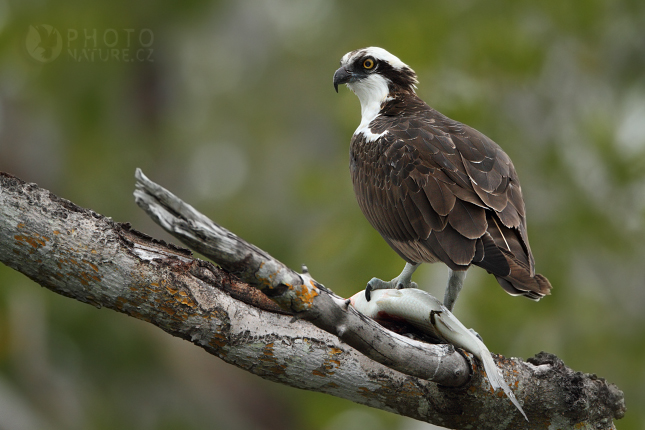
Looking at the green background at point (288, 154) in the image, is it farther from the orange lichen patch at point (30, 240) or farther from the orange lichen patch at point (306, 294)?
the orange lichen patch at point (30, 240)

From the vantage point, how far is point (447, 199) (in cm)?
436

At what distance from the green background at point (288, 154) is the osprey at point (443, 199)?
3.49 metres

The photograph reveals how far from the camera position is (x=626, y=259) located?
409 inches

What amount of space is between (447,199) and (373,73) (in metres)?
2.01

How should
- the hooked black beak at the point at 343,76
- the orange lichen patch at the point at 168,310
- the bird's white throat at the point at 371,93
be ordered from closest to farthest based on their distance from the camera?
1. the orange lichen patch at the point at 168,310
2. the bird's white throat at the point at 371,93
3. the hooked black beak at the point at 343,76

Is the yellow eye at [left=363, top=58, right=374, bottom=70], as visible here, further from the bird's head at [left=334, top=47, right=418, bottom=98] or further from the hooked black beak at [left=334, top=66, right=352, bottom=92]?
the hooked black beak at [left=334, top=66, right=352, bottom=92]

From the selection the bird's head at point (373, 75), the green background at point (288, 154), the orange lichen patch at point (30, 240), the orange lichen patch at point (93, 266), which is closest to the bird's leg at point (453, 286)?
the bird's head at point (373, 75)

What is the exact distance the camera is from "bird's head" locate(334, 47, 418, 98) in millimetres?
5988

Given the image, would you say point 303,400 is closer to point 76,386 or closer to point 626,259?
point 76,386

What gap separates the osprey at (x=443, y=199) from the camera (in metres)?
4.13

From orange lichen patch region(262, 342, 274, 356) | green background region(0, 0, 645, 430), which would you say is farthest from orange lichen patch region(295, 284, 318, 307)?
green background region(0, 0, 645, 430)

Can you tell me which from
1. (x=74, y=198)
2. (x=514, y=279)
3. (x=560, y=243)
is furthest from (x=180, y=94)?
(x=514, y=279)

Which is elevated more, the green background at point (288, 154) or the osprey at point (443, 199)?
the green background at point (288, 154)

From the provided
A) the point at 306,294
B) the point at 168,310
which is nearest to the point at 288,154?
the point at 168,310
